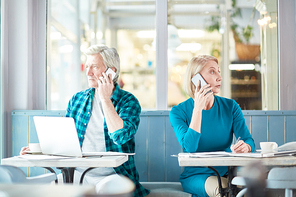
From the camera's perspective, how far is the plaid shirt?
5.55ft

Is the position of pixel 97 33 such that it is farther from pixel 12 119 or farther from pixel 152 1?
pixel 12 119

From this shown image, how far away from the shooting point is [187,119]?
73.9 inches

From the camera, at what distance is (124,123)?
1.71 m

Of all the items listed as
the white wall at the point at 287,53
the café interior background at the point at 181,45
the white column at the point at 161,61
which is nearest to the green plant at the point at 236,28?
the café interior background at the point at 181,45

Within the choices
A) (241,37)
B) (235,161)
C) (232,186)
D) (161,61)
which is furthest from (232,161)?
(241,37)

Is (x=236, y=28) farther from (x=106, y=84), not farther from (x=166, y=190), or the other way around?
(x=166, y=190)

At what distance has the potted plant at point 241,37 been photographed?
8.40 ft

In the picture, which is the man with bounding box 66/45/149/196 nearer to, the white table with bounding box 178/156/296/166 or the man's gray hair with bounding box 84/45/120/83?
the man's gray hair with bounding box 84/45/120/83

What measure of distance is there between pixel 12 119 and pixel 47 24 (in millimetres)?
901

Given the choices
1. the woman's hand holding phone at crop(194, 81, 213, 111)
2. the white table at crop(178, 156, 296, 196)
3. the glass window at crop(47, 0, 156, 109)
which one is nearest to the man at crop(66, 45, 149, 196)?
the woman's hand holding phone at crop(194, 81, 213, 111)

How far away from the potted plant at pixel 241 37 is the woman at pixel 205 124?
77 centimetres

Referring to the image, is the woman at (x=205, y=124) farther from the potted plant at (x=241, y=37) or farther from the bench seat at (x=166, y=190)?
the potted plant at (x=241, y=37)

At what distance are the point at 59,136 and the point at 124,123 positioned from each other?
1.33 ft

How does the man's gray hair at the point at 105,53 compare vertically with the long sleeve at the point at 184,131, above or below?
above
